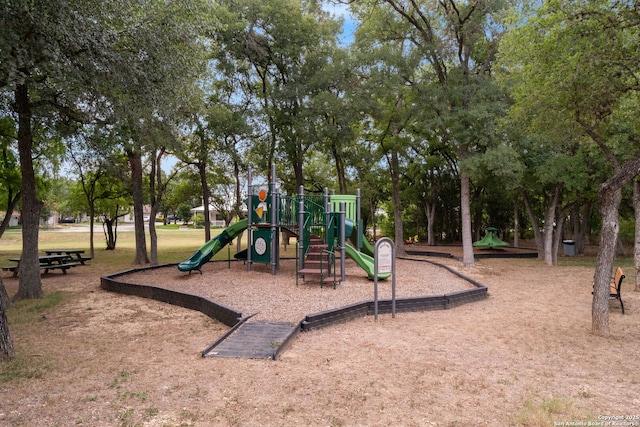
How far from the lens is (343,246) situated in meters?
11.4

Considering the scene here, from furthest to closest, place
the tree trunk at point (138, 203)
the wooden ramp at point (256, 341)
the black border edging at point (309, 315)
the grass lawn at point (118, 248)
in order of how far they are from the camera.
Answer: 1. the grass lawn at point (118, 248)
2. the tree trunk at point (138, 203)
3. the black border edging at point (309, 315)
4. the wooden ramp at point (256, 341)

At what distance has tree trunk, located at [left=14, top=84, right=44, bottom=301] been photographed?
9.44m

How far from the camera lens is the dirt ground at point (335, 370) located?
12.9 ft

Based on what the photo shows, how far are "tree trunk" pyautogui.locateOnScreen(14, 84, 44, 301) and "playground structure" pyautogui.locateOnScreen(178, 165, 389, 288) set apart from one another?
3751mm

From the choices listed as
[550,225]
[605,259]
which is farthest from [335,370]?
[550,225]

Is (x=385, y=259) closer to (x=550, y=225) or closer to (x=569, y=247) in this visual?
(x=550, y=225)

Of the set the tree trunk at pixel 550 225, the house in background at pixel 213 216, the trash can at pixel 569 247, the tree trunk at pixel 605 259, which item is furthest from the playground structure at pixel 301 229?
the house in background at pixel 213 216

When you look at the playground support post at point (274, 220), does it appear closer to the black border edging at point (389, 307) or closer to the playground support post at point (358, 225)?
the playground support post at point (358, 225)

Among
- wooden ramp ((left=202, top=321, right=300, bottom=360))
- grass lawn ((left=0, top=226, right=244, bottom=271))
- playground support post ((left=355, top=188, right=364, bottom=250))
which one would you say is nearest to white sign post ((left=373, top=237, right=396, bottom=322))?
wooden ramp ((left=202, top=321, right=300, bottom=360))

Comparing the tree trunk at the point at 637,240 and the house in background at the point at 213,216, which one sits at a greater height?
the house in background at the point at 213,216

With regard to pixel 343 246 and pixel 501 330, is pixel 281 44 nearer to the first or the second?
pixel 343 246

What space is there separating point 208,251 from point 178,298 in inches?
149

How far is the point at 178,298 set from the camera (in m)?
9.58

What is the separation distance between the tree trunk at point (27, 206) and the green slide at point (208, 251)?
12.3ft
